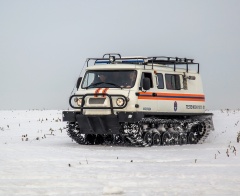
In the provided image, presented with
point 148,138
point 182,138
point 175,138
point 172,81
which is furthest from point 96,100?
point 182,138

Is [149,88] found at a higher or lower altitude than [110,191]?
higher

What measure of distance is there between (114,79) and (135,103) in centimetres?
116

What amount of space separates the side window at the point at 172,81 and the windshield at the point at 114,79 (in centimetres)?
184

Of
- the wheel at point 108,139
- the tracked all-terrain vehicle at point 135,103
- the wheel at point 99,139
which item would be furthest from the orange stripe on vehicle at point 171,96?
the wheel at point 99,139

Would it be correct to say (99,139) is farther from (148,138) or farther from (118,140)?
(148,138)

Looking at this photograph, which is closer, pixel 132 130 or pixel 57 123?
pixel 132 130

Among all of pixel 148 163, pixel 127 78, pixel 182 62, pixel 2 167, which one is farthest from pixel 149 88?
pixel 2 167

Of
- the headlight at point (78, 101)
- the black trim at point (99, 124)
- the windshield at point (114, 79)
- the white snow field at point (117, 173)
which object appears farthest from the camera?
the headlight at point (78, 101)

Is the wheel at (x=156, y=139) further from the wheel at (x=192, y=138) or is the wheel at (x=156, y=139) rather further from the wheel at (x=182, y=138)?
the wheel at (x=192, y=138)

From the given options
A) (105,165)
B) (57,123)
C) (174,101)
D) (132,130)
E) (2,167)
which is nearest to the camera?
(2,167)

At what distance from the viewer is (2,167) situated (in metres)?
11.8

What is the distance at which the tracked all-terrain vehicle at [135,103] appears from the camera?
1905cm

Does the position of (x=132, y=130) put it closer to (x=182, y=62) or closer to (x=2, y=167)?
(x=182, y=62)

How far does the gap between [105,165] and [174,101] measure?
29.0 feet
